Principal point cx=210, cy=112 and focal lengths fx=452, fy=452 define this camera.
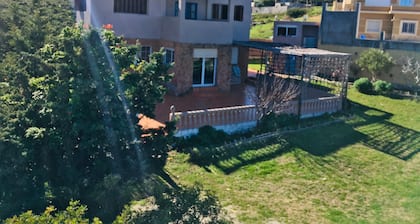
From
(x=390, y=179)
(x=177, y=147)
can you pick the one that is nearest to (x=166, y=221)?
(x=177, y=147)

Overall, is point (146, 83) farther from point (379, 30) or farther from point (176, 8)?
point (379, 30)

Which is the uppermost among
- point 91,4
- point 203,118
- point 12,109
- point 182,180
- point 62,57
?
point 91,4

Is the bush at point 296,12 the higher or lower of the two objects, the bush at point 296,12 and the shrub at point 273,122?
the higher

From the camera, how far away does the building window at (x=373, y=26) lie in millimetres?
45625

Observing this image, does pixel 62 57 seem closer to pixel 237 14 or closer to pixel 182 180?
pixel 182 180

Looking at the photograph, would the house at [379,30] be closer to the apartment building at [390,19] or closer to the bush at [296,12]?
the apartment building at [390,19]

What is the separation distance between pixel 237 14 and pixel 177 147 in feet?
56.0

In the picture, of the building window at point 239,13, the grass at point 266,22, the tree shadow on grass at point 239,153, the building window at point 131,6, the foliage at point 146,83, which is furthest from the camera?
the grass at point 266,22

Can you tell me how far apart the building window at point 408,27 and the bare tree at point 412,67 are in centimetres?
1435

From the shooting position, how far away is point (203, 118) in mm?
17812

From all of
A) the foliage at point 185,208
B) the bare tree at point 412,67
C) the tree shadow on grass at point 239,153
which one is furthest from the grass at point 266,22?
the foliage at point 185,208

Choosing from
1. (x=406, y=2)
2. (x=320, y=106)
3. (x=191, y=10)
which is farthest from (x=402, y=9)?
(x=320, y=106)

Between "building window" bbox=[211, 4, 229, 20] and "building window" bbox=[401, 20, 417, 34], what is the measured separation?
2361 cm

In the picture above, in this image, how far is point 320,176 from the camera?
15.0m
